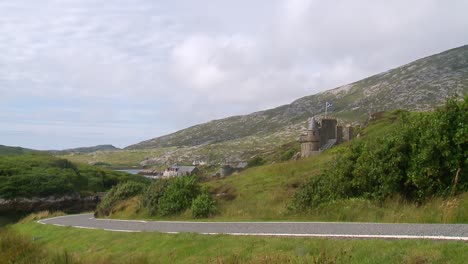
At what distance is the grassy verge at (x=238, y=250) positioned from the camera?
9016 mm

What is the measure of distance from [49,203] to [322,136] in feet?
238

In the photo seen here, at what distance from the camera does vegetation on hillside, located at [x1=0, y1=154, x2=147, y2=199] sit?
11025 cm

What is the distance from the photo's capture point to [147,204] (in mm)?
32094

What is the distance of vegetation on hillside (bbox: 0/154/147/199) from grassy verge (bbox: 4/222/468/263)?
95.9m

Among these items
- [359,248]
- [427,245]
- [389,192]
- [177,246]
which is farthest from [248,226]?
[427,245]

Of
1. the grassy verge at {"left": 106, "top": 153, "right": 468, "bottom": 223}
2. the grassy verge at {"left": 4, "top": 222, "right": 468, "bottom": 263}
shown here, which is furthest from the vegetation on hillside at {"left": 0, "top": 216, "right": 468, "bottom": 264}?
the grassy verge at {"left": 106, "top": 153, "right": 468, "bottom": 223}

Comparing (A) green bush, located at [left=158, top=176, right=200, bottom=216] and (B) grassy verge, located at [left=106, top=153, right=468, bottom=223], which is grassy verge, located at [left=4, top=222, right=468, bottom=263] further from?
(A) green bush, located at [left=158, top=176, right=200, bottom=216]

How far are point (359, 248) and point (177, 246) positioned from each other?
678 centimetres

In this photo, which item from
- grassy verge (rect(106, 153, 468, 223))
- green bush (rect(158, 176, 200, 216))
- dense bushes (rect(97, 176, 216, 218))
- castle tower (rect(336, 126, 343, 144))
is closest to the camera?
grassy verge (rect(106, 153, 468, 223))

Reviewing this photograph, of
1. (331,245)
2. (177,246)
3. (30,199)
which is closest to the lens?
(331,245)

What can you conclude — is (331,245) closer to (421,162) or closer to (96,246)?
(421,162)

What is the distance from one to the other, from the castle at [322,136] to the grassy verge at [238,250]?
118 ft

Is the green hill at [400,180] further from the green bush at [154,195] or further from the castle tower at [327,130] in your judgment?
the castle tower at [327,130]

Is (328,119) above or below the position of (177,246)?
above
